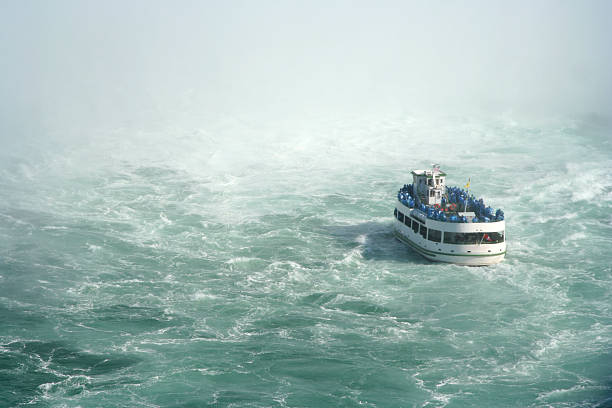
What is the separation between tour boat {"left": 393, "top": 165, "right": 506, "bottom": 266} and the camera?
6353 cm

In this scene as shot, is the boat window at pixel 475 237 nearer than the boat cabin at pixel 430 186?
Yes

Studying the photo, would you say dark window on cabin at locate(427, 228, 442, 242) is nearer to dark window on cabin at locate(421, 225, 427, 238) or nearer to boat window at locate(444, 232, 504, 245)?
dark window on cabin at locate(421, 225, 427, 238)

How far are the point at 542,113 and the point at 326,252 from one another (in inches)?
3572

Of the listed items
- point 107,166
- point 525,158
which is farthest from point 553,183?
point 107,166

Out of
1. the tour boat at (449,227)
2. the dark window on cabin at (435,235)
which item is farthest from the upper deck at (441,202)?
the dark window on cabin at (435,235)

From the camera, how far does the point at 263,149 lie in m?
116

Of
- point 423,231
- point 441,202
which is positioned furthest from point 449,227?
point 441,202

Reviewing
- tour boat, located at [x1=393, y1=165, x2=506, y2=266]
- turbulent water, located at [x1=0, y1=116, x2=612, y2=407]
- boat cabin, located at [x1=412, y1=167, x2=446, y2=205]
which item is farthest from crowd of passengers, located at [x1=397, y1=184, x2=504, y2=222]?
turbulent water, located at [x1=0, y1=116, x2=612, y2=407]

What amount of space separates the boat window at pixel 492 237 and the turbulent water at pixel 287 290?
255cm

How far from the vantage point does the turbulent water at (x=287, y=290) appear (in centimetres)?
4691

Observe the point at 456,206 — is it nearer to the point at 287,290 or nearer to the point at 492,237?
the point at 492,237

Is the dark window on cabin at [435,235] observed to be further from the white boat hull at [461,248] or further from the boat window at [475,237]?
the boat window at [475,237]

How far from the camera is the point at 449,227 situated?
209ft

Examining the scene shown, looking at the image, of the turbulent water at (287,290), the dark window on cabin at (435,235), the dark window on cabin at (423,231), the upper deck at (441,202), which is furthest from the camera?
the dark window on cabin at (423,231)
